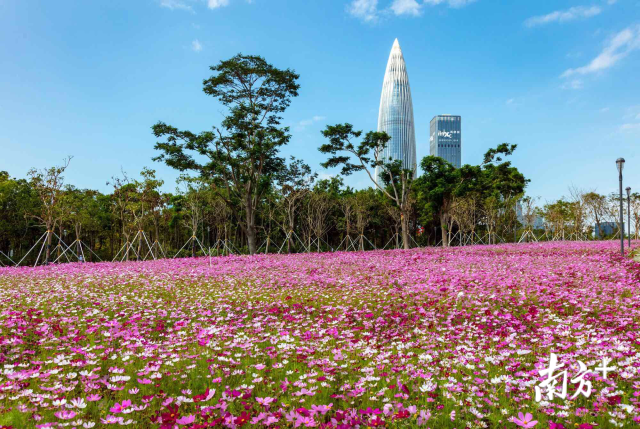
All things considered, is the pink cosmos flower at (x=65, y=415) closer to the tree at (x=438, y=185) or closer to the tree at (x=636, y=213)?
the tree at (x=438, y=185)

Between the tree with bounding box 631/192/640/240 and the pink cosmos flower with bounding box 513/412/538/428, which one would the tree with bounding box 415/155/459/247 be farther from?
the pink cosmos flower with bounding box 513/412/538/428

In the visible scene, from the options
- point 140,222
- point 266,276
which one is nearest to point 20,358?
point 266,276

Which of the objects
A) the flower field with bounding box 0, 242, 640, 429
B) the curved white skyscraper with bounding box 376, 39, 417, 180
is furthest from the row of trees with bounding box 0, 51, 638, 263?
the curved white skyscraper with bounding box 376, 39, 417, 180

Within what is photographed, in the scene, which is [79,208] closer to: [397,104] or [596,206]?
[596,206]

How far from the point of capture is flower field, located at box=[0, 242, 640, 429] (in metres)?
3.24

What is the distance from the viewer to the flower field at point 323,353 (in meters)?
3.24

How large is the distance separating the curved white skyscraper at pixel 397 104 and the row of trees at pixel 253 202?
122 metres

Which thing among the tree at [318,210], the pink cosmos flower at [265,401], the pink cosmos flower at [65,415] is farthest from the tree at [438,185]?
the pink cosmos flower at [65,415]

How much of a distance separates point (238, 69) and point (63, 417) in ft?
→ 82.7

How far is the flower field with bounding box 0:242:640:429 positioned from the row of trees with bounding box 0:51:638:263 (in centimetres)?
1619

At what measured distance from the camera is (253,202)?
32.0 m

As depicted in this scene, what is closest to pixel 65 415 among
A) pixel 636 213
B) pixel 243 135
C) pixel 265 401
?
pixel 265 401

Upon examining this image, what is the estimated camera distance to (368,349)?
5.00 meters

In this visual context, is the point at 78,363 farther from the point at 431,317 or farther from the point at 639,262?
the point at 639,262
